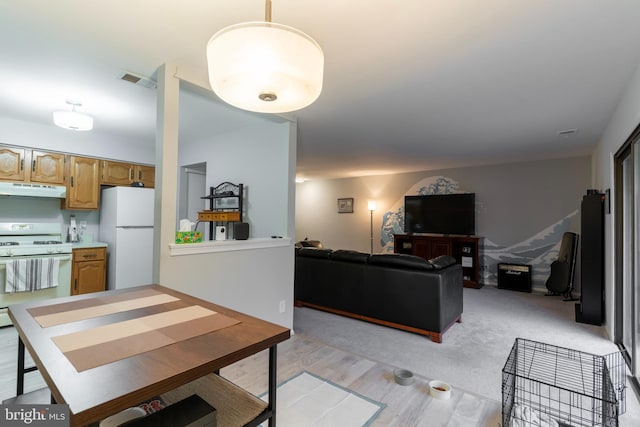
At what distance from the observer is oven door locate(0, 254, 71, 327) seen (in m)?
3.17

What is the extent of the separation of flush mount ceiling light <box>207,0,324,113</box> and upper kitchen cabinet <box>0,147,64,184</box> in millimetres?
3940

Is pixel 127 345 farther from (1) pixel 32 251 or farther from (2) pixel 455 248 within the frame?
(2) pixel 455 248

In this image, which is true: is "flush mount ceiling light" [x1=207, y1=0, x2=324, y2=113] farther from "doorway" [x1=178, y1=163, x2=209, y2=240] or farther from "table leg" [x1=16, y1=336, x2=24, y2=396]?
"doorway" [x1=178, y1=163, x2=209, y2=240]

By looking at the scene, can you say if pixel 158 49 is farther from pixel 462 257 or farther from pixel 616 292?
pixel 462 257

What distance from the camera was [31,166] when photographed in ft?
12.1

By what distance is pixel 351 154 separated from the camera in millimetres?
5121

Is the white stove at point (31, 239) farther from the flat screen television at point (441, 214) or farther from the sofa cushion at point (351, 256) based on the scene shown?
the flat screen television at point (441, 214)


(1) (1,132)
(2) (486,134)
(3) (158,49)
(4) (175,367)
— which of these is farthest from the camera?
(2) (486,134)

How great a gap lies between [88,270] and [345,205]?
549cm

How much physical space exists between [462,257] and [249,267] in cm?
453

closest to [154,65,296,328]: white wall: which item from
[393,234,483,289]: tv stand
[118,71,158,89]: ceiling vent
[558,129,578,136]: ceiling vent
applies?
[118,71,158,89]: ceiling vent

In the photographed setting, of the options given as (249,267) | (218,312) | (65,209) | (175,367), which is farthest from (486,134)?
(65,209)

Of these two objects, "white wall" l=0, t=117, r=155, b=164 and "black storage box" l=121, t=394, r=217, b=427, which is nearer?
"black storage box" l=121, t=394, r=217, b=427

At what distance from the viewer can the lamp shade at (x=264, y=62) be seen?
→ 1.03m
